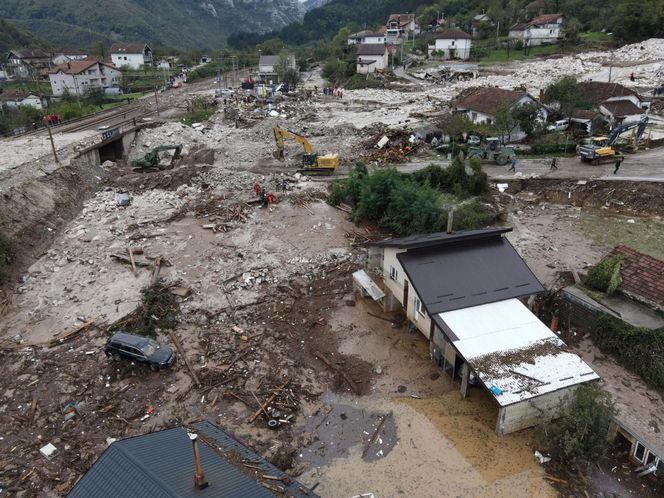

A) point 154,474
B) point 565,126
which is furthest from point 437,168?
point 154,474

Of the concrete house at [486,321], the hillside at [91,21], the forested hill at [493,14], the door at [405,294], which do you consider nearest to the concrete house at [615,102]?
the concrete house at [486,321]

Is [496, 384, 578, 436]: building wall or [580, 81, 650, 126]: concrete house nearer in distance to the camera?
[496, 384, 578, 436]: building wall

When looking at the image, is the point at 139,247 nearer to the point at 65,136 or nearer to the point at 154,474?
the point at 154,474

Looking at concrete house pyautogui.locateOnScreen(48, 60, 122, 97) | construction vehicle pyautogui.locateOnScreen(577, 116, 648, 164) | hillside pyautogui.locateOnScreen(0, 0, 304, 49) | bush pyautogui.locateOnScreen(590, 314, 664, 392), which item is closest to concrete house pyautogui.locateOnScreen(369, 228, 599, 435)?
bush pyautogui.locateOnScreen(590, 314, 664, 392)

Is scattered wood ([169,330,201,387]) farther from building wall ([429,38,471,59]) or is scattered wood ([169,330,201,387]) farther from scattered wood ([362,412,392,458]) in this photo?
building wall ([429,38,471,59])

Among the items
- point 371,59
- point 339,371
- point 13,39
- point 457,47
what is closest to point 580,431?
point 339,371

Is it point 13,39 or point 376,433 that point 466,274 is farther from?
point 13,39
